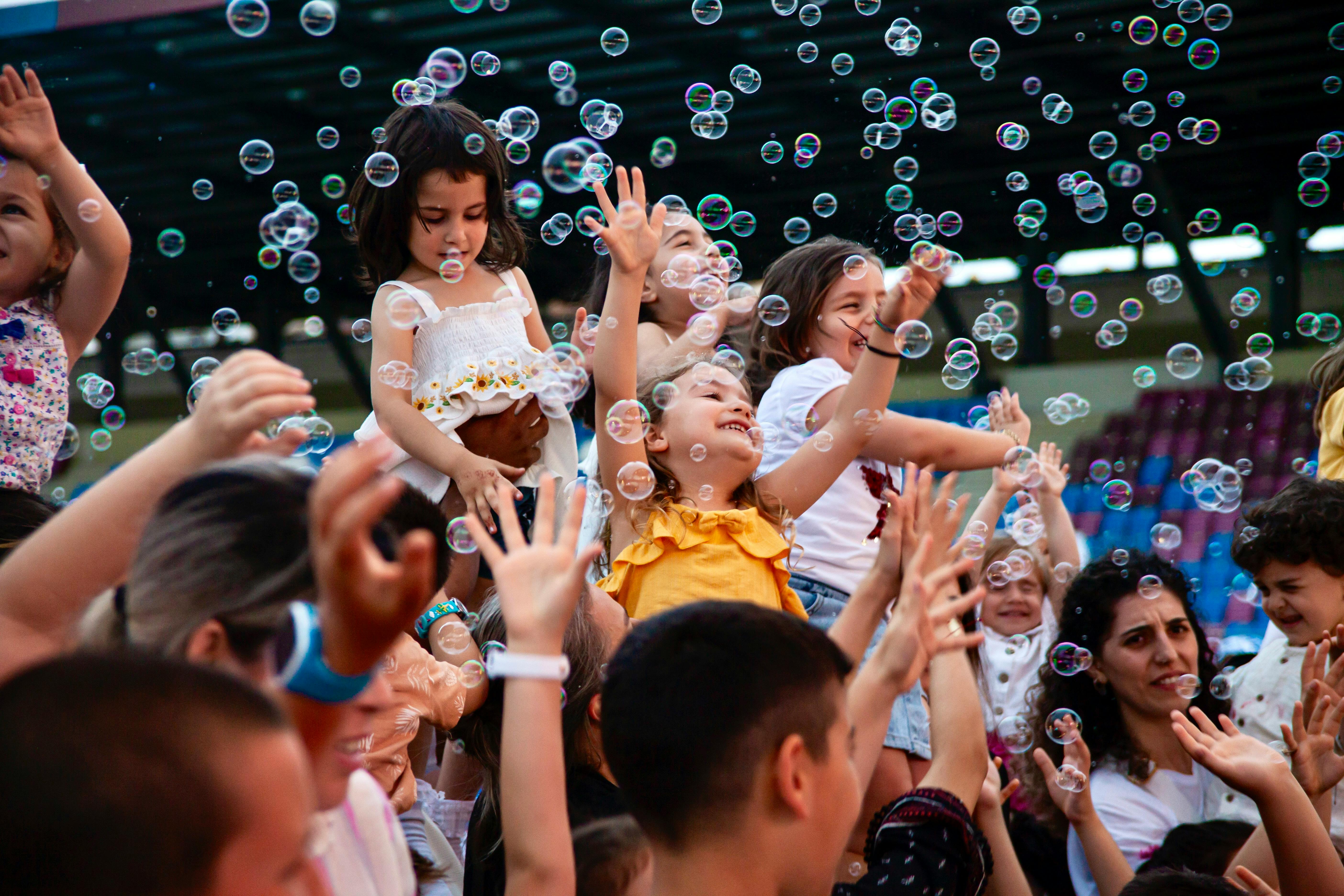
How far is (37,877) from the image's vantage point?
606 mm

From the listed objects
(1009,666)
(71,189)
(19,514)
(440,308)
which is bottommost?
(1009,666)

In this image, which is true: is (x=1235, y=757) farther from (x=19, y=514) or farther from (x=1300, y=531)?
(x=19, y=514)

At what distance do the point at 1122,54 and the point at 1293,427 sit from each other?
169 inches

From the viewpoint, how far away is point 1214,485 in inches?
112

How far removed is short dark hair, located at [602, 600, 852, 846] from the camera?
1180mm

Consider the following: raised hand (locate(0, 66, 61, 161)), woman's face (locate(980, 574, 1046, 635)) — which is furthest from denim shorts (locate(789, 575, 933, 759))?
raised hand (locate(0, 66, 61, 161))

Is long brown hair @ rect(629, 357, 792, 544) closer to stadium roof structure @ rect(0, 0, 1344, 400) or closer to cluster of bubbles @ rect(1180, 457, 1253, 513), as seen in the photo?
cluster of bubbles @ rect(1180, 457, 1253, 513)

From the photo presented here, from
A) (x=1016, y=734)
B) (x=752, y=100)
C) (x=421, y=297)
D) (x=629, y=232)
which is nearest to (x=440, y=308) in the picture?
(x=421, y=297)

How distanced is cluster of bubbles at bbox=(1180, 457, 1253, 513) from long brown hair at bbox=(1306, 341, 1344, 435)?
33cm

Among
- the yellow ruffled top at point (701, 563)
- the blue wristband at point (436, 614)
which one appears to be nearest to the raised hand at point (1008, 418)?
the yellow ruffled top at point (701, 563)

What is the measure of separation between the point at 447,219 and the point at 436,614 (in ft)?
2.76

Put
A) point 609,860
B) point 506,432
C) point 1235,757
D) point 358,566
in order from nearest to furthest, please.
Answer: point 358,566 → point 609,860 → point 1235,757 → point 506,432

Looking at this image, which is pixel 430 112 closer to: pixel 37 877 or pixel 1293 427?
pixel 37 877

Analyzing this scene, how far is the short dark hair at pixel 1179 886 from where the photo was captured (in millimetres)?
1647
